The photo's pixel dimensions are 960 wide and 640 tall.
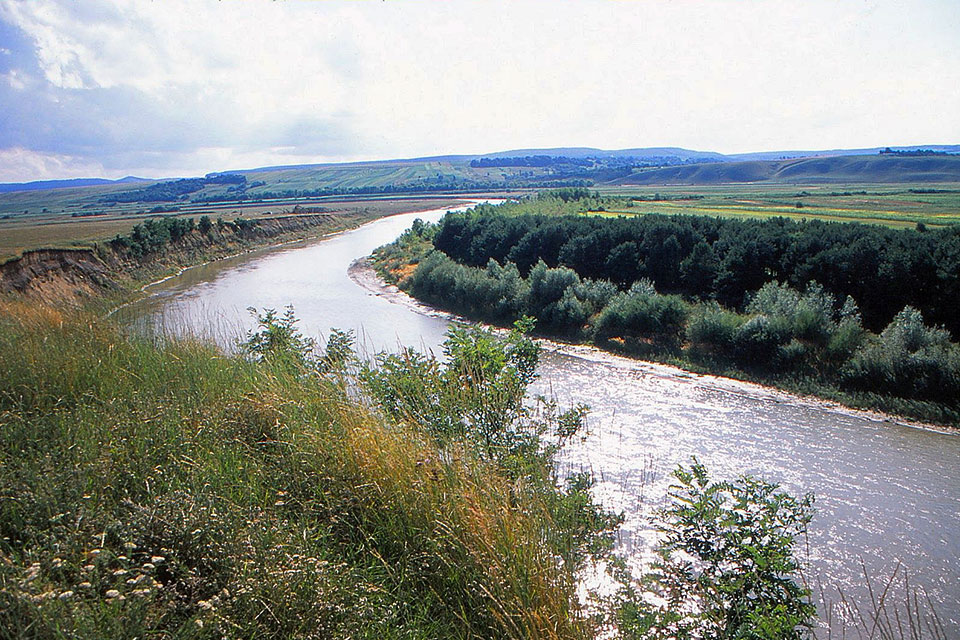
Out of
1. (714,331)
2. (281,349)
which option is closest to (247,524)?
(281,349)

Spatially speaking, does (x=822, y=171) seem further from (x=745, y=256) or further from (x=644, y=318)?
(x=644, y=318)

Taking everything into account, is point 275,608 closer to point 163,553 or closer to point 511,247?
point 163,553

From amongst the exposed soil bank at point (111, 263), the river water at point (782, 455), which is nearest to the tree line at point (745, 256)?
the river water at point (782, 455)

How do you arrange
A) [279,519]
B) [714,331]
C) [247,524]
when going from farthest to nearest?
[714,331]
[279,519]
[247,524]

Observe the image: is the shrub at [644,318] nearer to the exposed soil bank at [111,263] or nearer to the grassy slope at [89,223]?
the exposed soil bank at [111,263]

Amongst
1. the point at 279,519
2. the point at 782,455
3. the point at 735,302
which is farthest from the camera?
the point at 735,302

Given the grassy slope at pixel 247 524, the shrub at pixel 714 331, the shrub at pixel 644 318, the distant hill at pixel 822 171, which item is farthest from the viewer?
the distant hill at pixel 822 171
